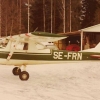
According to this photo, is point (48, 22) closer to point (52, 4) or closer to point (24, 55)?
point (52, 4)

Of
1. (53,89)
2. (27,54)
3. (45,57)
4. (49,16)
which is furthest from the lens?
(49,16)

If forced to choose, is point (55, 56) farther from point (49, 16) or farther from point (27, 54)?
point (49, 16)

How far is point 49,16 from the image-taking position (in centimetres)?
5347

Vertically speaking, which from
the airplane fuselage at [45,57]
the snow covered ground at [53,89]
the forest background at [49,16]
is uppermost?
the forest background at [49,16]

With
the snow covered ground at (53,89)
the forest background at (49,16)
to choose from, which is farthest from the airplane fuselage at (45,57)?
the forest background at (49,16)

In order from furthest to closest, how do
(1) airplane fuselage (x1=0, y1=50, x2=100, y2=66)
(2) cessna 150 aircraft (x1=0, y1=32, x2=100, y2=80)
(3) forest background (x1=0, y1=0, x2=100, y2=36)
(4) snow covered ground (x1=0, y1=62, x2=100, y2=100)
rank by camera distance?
(3) forest background (x1=0, y1=0, x2=100, y2=36) → (1) airplane fuselage (x1=0, y1=50, x2=100, y2=66) → (2) cessna 150 aircraft (x1=0, y1=32, x2=100, y2=80) → (4) snow covered ground (x1=0, y1=62, x2=100, y2=100)

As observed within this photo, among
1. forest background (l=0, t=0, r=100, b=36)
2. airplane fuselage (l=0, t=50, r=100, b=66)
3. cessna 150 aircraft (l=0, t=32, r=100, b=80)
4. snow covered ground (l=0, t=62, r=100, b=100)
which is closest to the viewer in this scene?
snow covered ground (l=0, t=62, r=100, b=100)

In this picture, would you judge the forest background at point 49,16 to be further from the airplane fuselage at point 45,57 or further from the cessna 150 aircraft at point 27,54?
the cessna 150 aircraft at point 27,54

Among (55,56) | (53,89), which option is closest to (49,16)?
(55,56)

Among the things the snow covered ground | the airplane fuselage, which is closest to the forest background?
the airplane fuselage

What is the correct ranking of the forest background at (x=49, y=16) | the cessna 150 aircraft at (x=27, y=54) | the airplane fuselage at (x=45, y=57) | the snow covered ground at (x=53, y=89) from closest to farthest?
1. the snow covered ground at (x=53, y=89)
2. the cessna 150 aircraft at (x=27, y=54)
3. the airplane fuselage at (x=45, y=57)
4. the forest background at (x=49, y=16)

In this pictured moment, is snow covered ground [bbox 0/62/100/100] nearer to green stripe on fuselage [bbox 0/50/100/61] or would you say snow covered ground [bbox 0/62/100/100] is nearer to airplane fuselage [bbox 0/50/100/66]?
airplane fuselage [bbox 0/50/100/66]

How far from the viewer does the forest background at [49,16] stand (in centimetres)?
5169

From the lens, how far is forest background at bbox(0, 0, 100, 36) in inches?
2035
